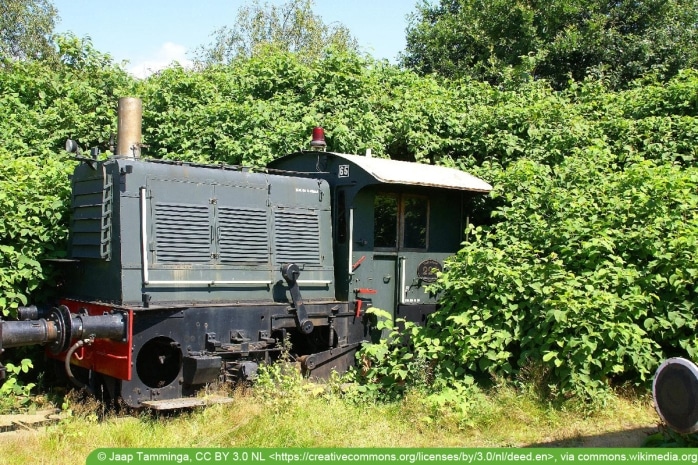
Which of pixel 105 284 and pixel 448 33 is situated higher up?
pixel 448 33

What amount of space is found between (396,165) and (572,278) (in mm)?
2869

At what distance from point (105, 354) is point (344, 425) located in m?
2.60

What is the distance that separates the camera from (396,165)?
9.59 metres

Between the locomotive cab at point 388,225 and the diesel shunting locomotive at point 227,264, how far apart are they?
20 millimetres

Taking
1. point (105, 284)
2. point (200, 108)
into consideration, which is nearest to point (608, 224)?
point (105, 284)

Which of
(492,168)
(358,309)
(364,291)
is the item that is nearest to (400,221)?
(364,291)

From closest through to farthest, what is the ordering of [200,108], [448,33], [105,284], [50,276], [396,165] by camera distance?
[105,284] → [50,276] → [396,165] → [200,108] → [448,33]

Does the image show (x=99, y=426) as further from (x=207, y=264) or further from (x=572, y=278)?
(x=572, y=278)

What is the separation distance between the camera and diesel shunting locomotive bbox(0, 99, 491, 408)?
7359 millimetres

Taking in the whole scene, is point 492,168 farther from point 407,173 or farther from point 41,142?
point 41,142

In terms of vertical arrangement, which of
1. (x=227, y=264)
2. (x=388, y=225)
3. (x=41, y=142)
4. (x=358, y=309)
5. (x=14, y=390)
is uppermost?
(x=41, y=142)

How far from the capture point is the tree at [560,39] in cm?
1994

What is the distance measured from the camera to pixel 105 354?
7301 mm

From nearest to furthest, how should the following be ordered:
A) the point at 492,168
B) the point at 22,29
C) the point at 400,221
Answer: the point at 400,221 → the point at 492,168 → the point at 22,29
